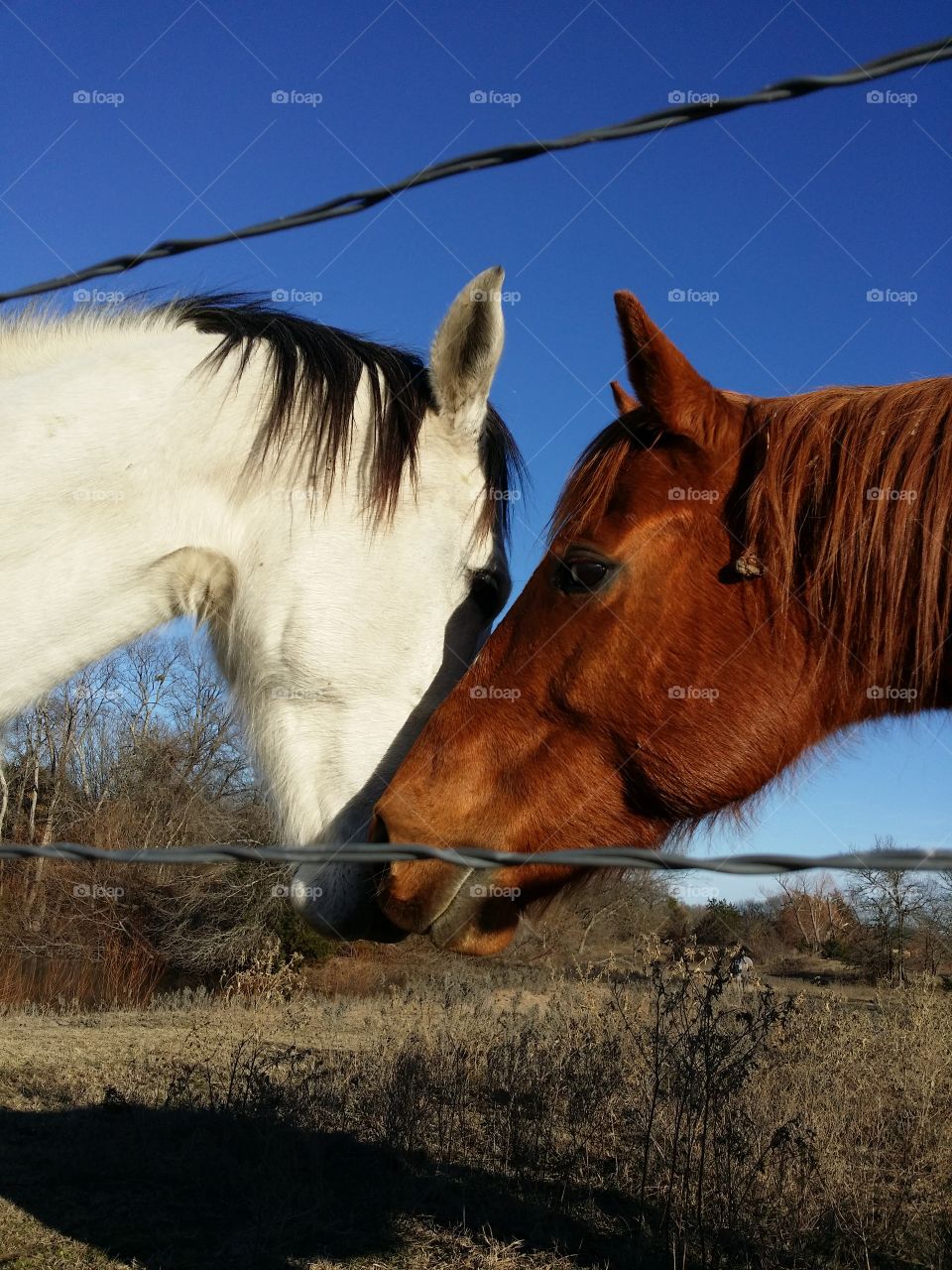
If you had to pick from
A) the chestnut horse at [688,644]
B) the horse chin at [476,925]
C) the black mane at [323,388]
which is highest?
the black mane at [323,388]

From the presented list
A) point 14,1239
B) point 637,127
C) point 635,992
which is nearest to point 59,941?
point 635,992

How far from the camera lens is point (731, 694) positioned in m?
2.15

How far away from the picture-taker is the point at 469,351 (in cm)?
239

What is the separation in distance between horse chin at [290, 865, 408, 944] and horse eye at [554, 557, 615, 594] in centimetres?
86

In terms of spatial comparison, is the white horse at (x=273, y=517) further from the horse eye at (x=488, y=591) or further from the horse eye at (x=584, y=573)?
the horse eye at (x=584, y=573)

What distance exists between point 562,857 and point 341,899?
3.26 feet

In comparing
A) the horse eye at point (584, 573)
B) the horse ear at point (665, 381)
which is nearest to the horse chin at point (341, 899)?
the horse eye at point (584, 573)

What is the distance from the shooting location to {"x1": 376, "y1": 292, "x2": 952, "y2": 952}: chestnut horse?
2082mm

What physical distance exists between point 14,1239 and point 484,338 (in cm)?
507

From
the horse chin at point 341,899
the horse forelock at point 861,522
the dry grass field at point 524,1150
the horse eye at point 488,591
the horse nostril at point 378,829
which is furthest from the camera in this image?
the dry grass field at point 524,1150

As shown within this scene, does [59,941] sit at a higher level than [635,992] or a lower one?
lower

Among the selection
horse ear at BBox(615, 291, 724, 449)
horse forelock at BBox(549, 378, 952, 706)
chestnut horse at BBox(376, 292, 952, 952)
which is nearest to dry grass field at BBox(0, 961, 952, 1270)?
chestnut horse at BBox(376, 292, 952, 952)

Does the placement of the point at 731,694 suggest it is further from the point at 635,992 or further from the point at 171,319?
the point at 635,992

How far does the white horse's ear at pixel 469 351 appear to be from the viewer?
87.3 inches
